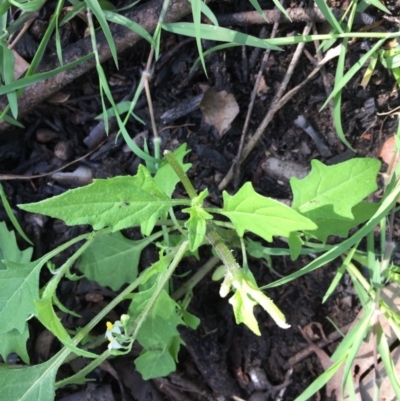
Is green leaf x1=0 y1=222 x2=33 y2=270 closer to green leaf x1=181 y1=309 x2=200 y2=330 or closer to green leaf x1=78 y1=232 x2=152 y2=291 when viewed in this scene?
green leaf x1=78 y1=232 x2=152 y2=291

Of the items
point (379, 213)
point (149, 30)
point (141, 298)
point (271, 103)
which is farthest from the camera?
point (271, 103)

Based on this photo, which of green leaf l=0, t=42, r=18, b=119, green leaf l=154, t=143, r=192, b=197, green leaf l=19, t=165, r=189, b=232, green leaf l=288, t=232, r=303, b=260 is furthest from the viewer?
green leaf l=0, t=42, r=18, b=119

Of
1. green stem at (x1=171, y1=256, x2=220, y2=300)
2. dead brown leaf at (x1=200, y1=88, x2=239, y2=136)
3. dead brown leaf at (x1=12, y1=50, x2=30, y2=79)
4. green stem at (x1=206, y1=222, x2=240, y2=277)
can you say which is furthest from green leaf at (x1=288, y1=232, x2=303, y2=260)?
dead brown leaf at (x1=12, y1=50, x2=30, y2=79)

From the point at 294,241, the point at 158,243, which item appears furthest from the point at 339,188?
the point at 158,243

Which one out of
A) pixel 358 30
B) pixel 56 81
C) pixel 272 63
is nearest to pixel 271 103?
pixel 272 63

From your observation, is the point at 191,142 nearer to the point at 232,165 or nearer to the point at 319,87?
the point at 232,165

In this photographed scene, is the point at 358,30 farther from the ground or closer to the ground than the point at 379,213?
farther from the ground

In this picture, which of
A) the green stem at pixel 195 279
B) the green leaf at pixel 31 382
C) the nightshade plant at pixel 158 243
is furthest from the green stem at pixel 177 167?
the green leaf at pixel 31 382
